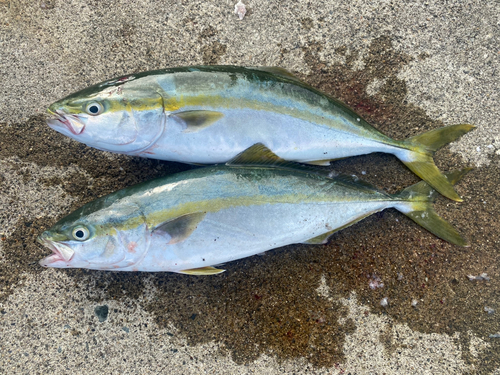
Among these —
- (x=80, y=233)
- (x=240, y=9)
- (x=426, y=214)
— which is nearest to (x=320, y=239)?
(x=426, y=214)

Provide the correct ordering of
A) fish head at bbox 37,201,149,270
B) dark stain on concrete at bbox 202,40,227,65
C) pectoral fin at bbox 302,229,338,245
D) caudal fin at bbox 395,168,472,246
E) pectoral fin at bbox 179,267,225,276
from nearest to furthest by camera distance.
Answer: fish head at bbox 37,201,149,270 < pectoral fin at bbox 179,267,225,276 < pectoral fin at bbox 302,229,338,245 < caudal fin at bbox 395,168,472,246 < dark stain on concrete at bbox 202,40,227,65

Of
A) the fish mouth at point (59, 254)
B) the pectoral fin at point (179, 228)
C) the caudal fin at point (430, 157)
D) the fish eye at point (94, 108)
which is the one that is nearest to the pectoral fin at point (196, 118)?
the fish eye at point (94, 108)

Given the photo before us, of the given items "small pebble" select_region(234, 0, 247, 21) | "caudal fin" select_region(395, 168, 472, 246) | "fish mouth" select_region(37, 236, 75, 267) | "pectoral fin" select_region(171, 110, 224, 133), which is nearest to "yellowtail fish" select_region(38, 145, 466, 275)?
"fish mouth" select_region(37, 236, 75, 267)

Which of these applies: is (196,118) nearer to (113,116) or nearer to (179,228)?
(113,116)

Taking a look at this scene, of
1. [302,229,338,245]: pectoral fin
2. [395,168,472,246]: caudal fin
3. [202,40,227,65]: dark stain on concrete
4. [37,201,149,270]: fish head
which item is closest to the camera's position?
[37,201,149,270]: fish head

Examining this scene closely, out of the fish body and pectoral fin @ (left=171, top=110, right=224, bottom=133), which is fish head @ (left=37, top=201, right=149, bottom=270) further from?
pectoral fin @ (left=171, top=110, right=224, bottom=133)

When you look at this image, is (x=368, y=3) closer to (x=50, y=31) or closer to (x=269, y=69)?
(x=269, y=69)
